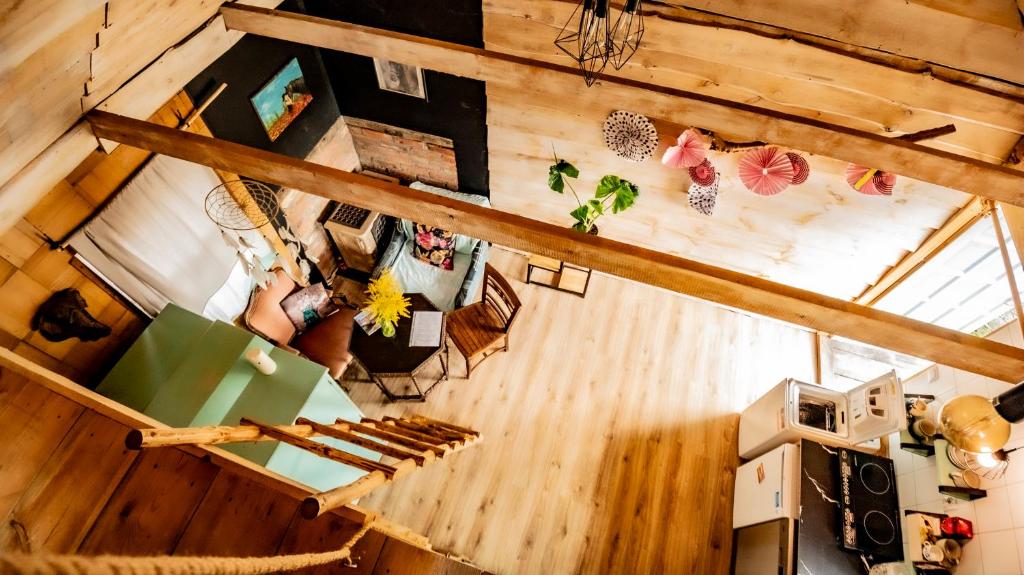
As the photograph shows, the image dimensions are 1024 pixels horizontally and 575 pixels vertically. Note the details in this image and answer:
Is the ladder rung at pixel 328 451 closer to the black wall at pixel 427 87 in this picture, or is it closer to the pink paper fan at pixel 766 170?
the black wall at pixel 427 87

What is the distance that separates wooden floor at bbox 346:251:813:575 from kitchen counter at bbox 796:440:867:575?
0.96m

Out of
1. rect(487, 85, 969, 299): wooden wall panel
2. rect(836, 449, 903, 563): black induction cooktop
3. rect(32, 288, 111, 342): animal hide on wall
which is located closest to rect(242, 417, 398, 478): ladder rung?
rect(32, 288, 111, 342): animal hide on wall

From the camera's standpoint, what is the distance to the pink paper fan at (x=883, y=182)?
10.3 feet

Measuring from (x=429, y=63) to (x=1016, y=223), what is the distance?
10.8 ft

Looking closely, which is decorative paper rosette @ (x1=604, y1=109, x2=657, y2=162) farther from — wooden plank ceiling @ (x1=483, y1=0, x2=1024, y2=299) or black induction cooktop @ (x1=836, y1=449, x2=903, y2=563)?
black induction cooktop @ (x1=836, y1=449, x2=903, y2=563)

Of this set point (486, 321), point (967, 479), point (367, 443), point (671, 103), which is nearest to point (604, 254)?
point (671, 103)

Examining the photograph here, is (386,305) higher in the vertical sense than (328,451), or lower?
higher

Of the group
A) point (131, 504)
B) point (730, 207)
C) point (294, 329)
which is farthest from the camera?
point (730, 207)

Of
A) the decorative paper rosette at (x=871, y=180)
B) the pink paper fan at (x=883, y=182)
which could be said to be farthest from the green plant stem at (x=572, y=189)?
the pink paper fan at (x=883, y=182)

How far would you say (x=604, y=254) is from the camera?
184 cm

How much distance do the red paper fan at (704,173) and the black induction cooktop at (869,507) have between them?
2120 millimetres

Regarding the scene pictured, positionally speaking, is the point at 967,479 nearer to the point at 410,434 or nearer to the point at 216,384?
the point at 410,434

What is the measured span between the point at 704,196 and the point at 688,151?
539mm

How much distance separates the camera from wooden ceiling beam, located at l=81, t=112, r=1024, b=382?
180 cm
